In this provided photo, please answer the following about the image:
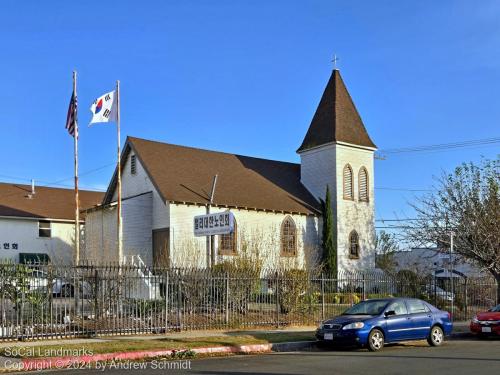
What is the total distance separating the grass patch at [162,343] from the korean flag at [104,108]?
1388 cm

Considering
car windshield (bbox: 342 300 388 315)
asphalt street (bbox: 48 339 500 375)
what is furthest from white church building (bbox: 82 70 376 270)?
asphalt street (bbox: 48 339 500 375)

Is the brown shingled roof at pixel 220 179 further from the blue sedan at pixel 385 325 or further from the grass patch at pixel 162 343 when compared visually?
the blue sedan at pixel 385 325

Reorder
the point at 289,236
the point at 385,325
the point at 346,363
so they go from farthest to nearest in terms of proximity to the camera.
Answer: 1. the point at 289,236
2. the point at 385,325
3. the point at 346,363

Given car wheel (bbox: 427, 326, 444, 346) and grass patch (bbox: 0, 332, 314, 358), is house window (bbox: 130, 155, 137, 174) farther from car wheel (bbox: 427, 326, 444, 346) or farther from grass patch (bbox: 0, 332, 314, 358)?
car wheel (bbox: 427, 326, 444, 346)

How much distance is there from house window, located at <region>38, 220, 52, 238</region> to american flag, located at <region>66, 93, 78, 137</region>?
1444cm

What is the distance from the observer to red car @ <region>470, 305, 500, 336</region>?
2006cm

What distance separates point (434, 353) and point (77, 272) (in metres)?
10.0

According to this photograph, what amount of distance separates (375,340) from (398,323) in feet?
3.30

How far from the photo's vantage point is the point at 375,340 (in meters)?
16.0

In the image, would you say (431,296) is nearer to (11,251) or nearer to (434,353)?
(434,353)

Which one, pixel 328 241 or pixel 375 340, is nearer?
pixel 375 340

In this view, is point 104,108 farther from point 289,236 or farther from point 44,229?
point 44,229

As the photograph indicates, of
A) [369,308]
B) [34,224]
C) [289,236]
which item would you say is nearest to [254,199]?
[289,236]

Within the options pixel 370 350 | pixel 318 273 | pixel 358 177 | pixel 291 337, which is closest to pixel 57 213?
pixel 358 177
